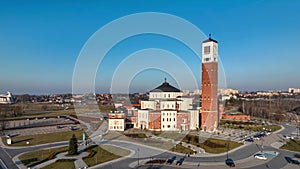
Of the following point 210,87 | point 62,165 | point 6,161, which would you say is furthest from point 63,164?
point 210,87

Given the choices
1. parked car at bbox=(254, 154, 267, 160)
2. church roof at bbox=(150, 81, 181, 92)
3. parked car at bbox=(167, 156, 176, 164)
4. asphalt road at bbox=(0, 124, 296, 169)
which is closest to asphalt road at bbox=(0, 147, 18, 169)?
asphalt road at bbox=(0, 124, 296, 169)

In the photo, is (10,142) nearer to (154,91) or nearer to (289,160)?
(154,91)

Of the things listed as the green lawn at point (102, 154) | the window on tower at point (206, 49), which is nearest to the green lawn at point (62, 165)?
the green lawn at point (102, 154)

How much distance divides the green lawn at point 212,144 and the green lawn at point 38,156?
13104mm

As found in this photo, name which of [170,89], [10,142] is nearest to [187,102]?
[170,89]

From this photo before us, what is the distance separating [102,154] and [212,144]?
11.3m

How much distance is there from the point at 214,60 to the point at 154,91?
10.5m

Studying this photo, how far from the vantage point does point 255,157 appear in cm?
2047

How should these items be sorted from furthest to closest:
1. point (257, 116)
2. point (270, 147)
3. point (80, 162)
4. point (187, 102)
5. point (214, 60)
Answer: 1. point (257, 116)
2. point (187, 102)
3. point (214, 60)
4. point (270, 147)
5. point (80, 162)

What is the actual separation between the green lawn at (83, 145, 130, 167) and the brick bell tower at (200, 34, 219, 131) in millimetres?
14592

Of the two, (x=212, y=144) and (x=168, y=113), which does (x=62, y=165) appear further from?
(x=168, y=113)

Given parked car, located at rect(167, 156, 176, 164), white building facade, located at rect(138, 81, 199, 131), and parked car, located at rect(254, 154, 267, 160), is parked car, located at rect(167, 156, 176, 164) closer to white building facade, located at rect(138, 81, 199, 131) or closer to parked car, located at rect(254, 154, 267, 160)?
parked car, located at rect(254, 154, 267, 160)

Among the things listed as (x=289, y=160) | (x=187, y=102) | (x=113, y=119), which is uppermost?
(x=187, y=102)

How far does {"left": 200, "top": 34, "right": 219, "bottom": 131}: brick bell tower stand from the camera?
106 feet
